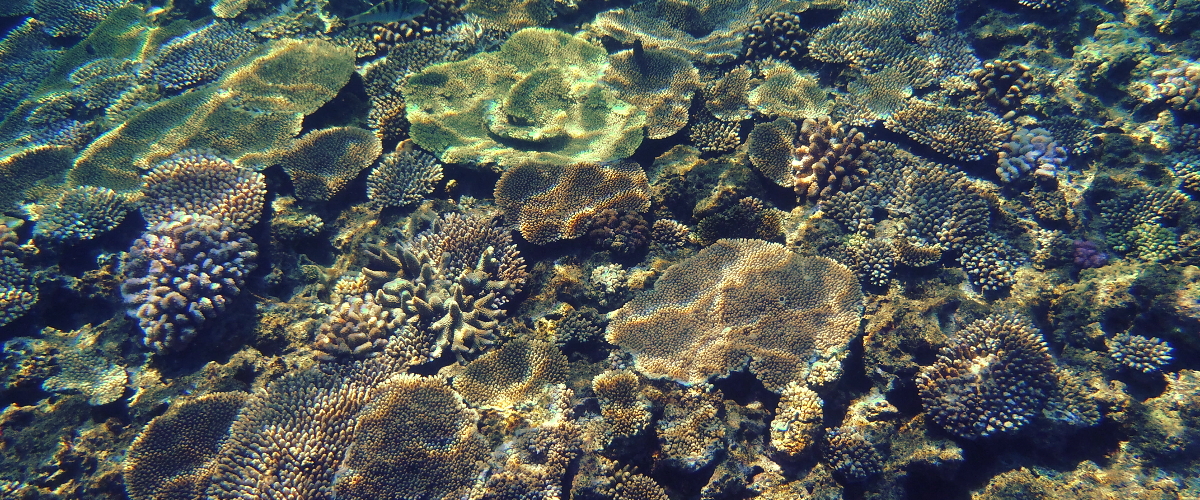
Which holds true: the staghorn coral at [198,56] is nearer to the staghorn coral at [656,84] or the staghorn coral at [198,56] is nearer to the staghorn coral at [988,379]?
the staghorn coral at [656,84]

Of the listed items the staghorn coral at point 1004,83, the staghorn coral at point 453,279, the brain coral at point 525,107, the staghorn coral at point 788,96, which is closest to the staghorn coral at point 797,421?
the staghorn coral at point 453,279

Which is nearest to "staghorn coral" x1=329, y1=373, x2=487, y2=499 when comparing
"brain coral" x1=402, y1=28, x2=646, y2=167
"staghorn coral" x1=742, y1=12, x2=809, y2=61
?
"brain coral" x1=402, y1=28, x2=646, y2=167

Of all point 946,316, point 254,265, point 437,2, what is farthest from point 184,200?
point 946,316

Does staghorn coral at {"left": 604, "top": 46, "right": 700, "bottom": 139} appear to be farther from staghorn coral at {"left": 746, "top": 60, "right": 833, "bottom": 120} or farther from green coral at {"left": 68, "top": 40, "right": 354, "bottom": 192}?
green coral at {"left": 68, "top": 40, "right": 354, "bottom": 192}

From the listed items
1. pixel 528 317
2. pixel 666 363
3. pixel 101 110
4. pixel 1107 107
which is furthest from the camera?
pixel 101 110

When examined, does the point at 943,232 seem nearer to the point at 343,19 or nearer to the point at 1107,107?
the point at 1107,107

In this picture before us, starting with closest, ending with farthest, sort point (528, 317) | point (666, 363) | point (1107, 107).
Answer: point (666, 363) < point (528, 317) < point (1107, 107)

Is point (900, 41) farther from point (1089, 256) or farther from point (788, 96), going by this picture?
point (1089, 256)
